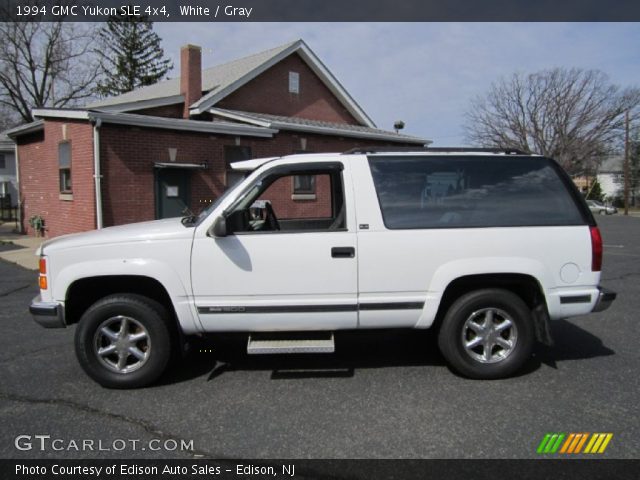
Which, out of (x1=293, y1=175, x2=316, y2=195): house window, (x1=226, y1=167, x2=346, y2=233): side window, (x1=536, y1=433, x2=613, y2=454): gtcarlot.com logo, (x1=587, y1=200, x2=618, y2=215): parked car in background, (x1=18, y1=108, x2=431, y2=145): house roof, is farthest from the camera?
(x1=587, y1=200, x2=618, y2=215): parked car in background

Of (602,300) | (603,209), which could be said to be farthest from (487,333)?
(603,209)

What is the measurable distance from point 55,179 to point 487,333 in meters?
13.2

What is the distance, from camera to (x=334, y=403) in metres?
3.85

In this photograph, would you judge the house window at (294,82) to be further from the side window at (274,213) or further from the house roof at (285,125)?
the side window at (274,213)

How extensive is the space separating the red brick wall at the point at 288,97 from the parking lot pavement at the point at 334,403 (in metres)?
14.9

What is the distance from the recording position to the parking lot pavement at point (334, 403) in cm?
326

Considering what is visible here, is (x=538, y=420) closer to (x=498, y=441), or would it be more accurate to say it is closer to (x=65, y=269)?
(x=498, y=441)

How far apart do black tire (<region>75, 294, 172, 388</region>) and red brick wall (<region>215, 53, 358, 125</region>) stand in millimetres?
15021

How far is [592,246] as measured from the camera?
4.19m

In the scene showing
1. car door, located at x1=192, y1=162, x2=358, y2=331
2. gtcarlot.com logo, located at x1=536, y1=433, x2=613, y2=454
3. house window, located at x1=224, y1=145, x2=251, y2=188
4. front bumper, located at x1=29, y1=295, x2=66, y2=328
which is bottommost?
gtcarlot.com logo, located at x1=536, y1=433, x2=613, y2=454

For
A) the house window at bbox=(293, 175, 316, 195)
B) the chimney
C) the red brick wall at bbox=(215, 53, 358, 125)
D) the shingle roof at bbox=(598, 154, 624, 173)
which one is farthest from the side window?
the shingle roof at bbox=(598, 154, 624, 173)

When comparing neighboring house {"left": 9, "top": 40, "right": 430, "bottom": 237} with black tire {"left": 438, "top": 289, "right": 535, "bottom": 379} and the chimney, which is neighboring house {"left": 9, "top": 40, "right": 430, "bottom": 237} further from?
black tire {"left": 438, "top": 289, "right": 535, "bottom": 379}

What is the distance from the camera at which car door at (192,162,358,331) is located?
4055 millimetres

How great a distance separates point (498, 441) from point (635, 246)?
13.7 m
